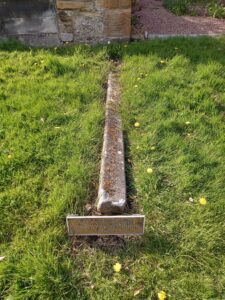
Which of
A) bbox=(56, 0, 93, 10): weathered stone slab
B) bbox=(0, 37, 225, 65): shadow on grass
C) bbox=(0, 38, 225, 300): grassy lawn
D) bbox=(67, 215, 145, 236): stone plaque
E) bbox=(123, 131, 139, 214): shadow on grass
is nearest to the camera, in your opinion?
bbox=(0, 38, 225, 300): grassy lawn

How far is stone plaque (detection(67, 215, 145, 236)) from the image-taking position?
2.21 meters

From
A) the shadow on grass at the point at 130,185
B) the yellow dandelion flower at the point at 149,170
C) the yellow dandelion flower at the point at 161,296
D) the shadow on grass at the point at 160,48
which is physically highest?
the shadow on grass at the point at 160,48

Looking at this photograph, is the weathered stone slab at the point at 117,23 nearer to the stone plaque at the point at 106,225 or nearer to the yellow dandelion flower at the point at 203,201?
the yellow dandelion flower at the point at 203,201

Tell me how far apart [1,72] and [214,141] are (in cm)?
296

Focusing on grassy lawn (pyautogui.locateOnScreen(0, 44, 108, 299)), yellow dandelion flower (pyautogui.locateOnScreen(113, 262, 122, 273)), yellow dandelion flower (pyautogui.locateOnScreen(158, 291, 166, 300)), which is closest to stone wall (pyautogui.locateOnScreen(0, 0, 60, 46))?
grassy lawn (pyautogui.locateOnScreen(0, 44, 108, 299))

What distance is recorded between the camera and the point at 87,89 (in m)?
3.97

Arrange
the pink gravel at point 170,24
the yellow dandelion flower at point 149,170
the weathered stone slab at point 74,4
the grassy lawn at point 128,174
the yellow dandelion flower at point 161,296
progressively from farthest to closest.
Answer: the pink gravel at point 170,24 < the weathered stone slab at point 74,4 < the yellow dandelion flower at point 149,170 < the grassy lawn at point 128,174 < the yellow dandelion flower at point 161,296

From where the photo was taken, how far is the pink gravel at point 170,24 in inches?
226

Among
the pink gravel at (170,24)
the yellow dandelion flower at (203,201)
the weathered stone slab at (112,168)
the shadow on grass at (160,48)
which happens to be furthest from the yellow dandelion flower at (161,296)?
the pink gravel at (170,24)

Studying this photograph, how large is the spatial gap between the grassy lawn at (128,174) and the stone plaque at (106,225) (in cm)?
10

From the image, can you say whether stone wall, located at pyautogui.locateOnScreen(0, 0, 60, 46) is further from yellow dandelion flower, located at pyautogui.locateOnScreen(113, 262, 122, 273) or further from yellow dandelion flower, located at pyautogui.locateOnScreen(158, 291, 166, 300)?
yellow dandelion flower, located at pyautogui.locateOnScreen(158, 291, 166, 300)

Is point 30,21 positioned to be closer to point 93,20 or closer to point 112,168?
point 93,20

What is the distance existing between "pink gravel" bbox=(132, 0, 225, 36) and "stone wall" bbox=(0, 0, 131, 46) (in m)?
0.54

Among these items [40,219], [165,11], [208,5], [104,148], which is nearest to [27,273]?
[40,219]
